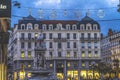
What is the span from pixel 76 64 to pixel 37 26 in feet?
56.6

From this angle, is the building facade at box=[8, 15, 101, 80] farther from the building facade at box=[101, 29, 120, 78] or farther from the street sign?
the street sign

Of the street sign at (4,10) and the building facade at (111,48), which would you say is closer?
the street sign at (4,10)

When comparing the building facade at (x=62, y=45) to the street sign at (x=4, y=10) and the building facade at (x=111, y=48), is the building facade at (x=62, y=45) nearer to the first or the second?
the building facade at (x=111, y=48)

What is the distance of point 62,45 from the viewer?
116m

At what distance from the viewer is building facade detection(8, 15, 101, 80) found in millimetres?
113062

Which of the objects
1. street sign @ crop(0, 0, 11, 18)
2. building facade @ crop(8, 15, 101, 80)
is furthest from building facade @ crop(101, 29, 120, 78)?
street sign @ crop(0, 0, 11, 18)

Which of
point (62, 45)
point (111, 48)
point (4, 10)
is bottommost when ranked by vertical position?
point (4, 10)

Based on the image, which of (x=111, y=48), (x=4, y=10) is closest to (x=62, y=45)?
(x=111, y=48)

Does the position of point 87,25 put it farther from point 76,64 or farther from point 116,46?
point 116,46

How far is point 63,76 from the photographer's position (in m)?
114

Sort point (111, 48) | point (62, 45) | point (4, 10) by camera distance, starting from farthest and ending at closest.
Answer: point (111, 48)
point (62, 45)
point (4, 10)

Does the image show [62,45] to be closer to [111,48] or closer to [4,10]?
[111,48]

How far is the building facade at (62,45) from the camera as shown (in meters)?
113

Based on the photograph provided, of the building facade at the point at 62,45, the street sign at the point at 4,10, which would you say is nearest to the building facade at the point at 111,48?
the building facade at the point at 62,45
